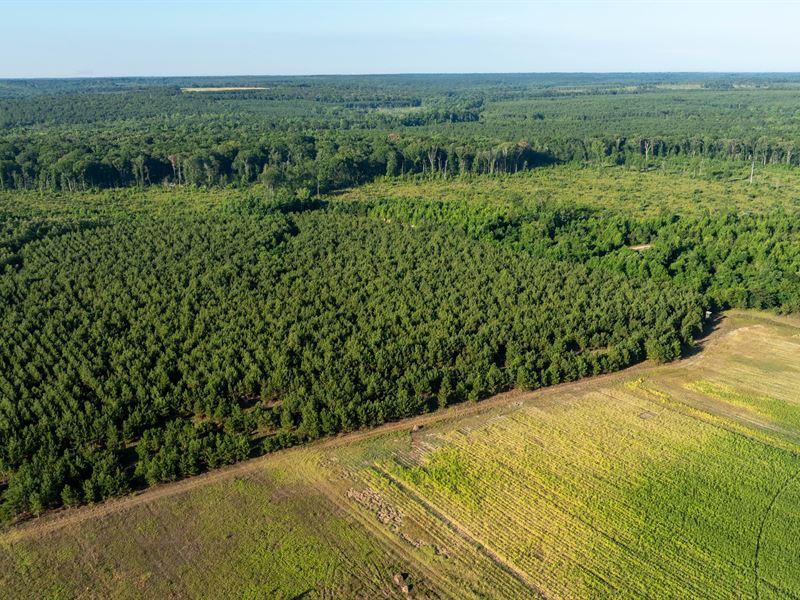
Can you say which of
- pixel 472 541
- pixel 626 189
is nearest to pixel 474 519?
pixel 472 541

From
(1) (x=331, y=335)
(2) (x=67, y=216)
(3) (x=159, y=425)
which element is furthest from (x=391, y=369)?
(2) (x=67, y=216)

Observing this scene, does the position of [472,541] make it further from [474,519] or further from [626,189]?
[626,189]

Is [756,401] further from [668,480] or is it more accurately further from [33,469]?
[33,469]

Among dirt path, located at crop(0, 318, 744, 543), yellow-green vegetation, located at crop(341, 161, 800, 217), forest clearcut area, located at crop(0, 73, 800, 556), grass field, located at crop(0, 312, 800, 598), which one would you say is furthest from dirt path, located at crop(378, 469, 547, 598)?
yellow-green vegetation, located at crop(341, 161, 800, 217)

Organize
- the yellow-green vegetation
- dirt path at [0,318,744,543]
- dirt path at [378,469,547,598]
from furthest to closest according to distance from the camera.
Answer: the yellow-green vegetation < dirt path at [0,318,744,543] < dirt path at [378,469,547,598]

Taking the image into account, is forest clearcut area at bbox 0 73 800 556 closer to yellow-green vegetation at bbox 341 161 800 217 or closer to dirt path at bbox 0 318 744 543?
dirt path at bbox 0 318 744 543

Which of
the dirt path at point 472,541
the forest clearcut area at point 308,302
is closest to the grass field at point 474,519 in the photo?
the dirt path at point 472,541
